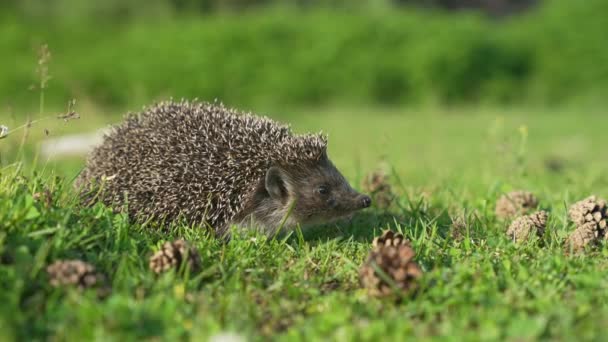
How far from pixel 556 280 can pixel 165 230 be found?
273 centimetres

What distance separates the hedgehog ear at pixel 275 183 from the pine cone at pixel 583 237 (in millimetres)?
2139

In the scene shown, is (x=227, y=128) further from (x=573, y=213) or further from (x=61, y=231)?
(x=573, y=213)

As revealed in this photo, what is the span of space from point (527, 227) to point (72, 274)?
311 centimetres

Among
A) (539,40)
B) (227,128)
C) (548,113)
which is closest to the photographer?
(227,128)

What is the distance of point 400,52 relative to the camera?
22172 mm

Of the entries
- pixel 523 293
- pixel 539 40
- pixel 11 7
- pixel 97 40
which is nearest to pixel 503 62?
pixel 539 40

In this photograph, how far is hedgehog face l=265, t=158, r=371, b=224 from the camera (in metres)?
5.31

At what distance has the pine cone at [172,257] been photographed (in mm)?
3916

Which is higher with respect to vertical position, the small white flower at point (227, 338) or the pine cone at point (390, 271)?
the pine cone at point (390, 271)

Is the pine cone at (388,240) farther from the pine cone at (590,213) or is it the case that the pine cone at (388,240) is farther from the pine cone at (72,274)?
the pine cone at (72,274)

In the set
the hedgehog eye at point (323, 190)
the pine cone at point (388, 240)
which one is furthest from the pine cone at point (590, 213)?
the hedgehog eye at point (323, 190)

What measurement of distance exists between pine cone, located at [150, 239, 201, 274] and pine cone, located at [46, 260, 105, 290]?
39 centimetres

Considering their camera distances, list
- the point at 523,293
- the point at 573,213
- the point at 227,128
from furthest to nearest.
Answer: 1. the point at 227,128
2. the point at 573,213
3. the point at 523,293

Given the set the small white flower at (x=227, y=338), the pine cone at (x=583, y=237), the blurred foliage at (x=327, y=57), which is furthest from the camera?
the blurred foliage at (x=327, y=57)
